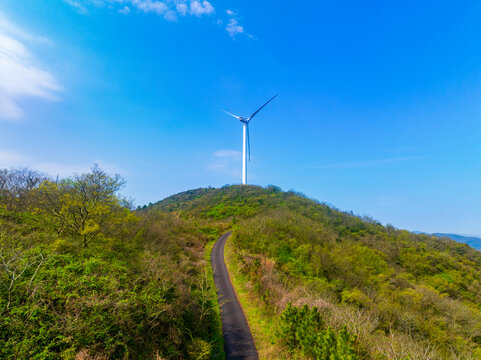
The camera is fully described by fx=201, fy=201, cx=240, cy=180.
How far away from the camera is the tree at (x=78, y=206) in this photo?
68.3 feet

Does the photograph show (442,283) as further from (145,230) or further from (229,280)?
(145,230)

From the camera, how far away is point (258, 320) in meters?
21.6

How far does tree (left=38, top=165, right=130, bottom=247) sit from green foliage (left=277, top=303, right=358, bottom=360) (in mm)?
19984

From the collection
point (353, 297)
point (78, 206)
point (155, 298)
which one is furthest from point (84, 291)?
point (353, 297)

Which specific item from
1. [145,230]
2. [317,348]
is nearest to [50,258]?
[317,348]

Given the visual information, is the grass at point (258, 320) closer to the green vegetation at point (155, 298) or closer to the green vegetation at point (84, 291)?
the green vegetation at point (155, 298)

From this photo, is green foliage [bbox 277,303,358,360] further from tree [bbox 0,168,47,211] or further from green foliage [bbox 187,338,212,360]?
tree [bbox 0,168,47,211]

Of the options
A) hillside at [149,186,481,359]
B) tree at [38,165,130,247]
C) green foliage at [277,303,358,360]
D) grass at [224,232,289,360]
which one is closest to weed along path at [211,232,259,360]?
grass at [224,232,289,360]

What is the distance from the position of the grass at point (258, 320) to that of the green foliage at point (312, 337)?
1530 millimetres

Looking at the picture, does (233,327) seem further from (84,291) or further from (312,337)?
(84,291)

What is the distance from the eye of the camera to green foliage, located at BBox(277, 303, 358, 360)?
1088cm

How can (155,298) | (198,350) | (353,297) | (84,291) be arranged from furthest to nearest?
(353,297)
(198,350)
(155,298)
(84,291)

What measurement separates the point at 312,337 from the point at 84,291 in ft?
48.4

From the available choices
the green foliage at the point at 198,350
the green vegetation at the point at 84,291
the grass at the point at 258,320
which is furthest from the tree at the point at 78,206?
the grass at the point at 258,320
